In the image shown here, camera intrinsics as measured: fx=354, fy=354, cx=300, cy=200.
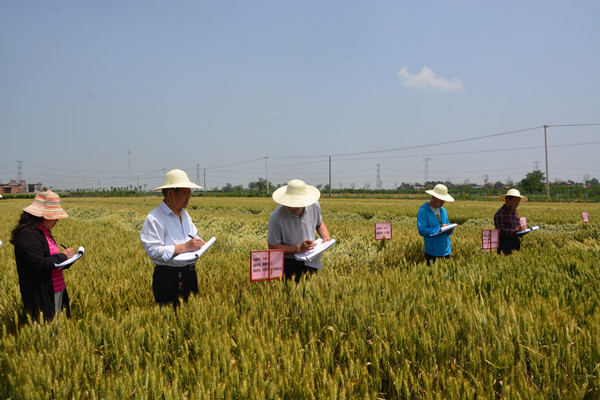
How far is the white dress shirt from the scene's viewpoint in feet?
9.77

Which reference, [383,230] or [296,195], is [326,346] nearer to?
[296,195]

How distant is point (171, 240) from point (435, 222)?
376 centimetres

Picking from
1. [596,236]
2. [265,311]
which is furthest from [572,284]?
[596,236]

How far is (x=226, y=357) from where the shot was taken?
1.95m

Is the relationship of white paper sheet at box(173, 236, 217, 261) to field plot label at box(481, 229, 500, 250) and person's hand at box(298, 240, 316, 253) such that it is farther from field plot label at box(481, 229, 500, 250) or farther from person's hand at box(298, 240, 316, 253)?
field plot label at box(481, 229, 500, 250)

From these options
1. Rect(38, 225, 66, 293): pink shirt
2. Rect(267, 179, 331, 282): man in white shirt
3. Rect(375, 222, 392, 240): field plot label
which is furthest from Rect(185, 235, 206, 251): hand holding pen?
Rect(375, 222, 392, 240): field plot label

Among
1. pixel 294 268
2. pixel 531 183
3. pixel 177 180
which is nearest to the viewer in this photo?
pixel 177 180

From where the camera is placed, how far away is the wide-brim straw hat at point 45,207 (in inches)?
118

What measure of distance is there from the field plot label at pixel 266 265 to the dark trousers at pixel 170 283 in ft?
1.97

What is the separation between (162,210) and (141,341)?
121cm

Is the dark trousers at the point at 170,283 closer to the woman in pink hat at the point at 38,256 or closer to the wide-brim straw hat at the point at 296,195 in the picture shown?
the woman in pink hat at the point at 38,256

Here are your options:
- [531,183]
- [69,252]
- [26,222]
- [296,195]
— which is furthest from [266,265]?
[531,183]

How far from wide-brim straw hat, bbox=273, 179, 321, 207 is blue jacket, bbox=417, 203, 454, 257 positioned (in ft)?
6.92

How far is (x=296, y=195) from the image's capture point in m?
3.70
